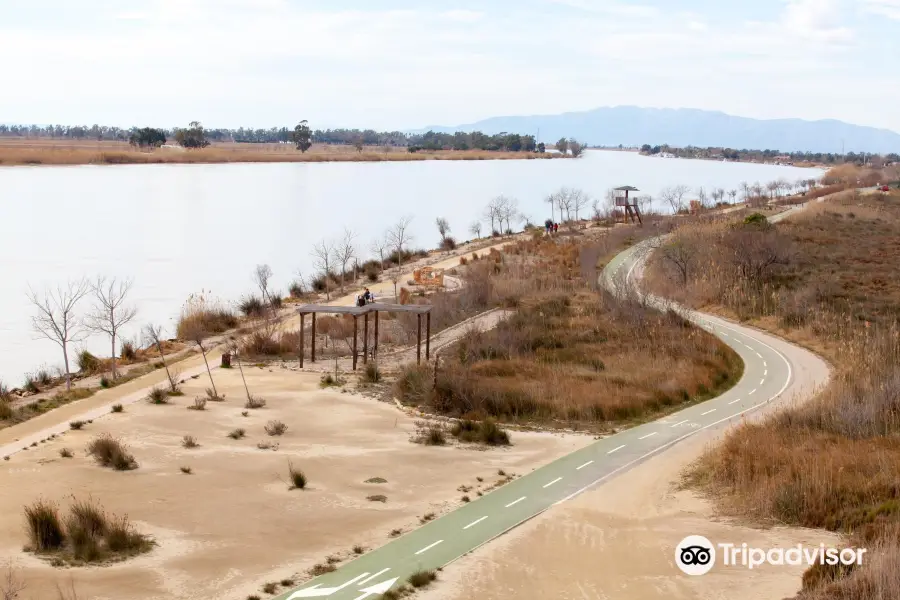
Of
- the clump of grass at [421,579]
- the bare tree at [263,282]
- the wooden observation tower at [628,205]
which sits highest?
the wooden observation tower at [628,205]

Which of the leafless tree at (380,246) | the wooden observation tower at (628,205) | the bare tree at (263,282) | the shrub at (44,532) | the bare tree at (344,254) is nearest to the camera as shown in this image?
the shrub at (44,532)

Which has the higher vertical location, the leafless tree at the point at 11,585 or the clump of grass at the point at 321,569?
the leafless tree at the point at 11,585

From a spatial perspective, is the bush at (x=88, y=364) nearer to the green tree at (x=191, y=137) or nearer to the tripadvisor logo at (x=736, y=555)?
the tripadvisor logo at (x=736, y=555)

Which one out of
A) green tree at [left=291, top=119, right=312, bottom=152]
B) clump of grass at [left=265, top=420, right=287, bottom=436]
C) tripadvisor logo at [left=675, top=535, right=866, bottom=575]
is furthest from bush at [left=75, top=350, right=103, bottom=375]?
green tree at [left=291, top=119, right=312, bottom=152]

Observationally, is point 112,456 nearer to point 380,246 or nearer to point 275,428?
point 275,428

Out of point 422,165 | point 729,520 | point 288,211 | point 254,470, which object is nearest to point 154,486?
point 254,470

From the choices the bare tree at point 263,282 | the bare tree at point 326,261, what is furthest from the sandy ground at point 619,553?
the bare tree at point 326,261

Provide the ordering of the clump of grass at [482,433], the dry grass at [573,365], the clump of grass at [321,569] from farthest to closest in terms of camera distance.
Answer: the dry grass at [573,365]
the clump of grass at [482,433]
the clump of grass at [321,569]

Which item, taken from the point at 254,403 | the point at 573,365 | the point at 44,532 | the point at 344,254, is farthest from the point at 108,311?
the point at 44,532

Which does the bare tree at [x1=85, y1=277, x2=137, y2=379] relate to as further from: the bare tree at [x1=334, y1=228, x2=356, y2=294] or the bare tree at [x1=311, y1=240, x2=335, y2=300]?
the bare tree at [x1=334, y1=228, x2=356, y2=294]
